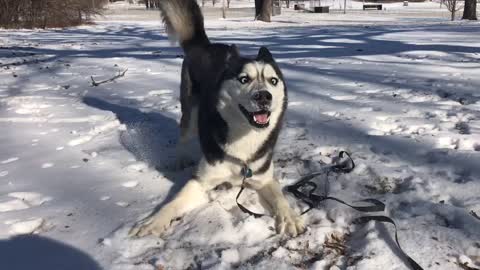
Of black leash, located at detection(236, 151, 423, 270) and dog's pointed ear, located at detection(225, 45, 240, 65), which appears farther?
dog's pointed ear, located at detection(225, 45, 240, 65)

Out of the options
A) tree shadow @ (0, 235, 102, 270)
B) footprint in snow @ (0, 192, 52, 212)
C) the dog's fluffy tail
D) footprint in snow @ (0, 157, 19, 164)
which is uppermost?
the dog's fluffy tail

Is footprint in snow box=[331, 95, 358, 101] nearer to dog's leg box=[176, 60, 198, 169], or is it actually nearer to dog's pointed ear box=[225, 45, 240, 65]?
dog's leg box=[176, 60, 198, 169]

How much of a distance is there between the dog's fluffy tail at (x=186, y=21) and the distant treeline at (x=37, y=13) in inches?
629

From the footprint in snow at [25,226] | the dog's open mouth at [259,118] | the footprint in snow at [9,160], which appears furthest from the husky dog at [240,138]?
the footprint in snow at [9,160]

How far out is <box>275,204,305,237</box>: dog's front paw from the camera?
2434mm

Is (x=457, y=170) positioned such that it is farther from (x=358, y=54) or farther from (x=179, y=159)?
(x=358, y=54)

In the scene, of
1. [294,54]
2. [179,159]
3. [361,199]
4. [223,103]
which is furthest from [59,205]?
[294,54]

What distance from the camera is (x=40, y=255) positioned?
228 cm

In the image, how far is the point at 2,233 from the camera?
249 cm

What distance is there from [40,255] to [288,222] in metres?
1.35

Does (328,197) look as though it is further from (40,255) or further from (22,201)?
(22,201)

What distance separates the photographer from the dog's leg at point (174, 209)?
2.47 metres

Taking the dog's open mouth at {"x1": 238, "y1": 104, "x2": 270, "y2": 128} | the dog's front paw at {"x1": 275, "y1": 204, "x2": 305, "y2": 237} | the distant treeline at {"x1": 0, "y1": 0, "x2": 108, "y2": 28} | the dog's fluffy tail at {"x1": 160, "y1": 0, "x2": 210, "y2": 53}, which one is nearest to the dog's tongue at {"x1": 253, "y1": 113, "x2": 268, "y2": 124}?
the dog's open mouth at {"x1": 238, "y1": 104, "x2": 270, "y2": 128}

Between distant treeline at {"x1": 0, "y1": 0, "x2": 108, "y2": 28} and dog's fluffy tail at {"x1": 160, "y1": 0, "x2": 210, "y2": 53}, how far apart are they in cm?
1596
